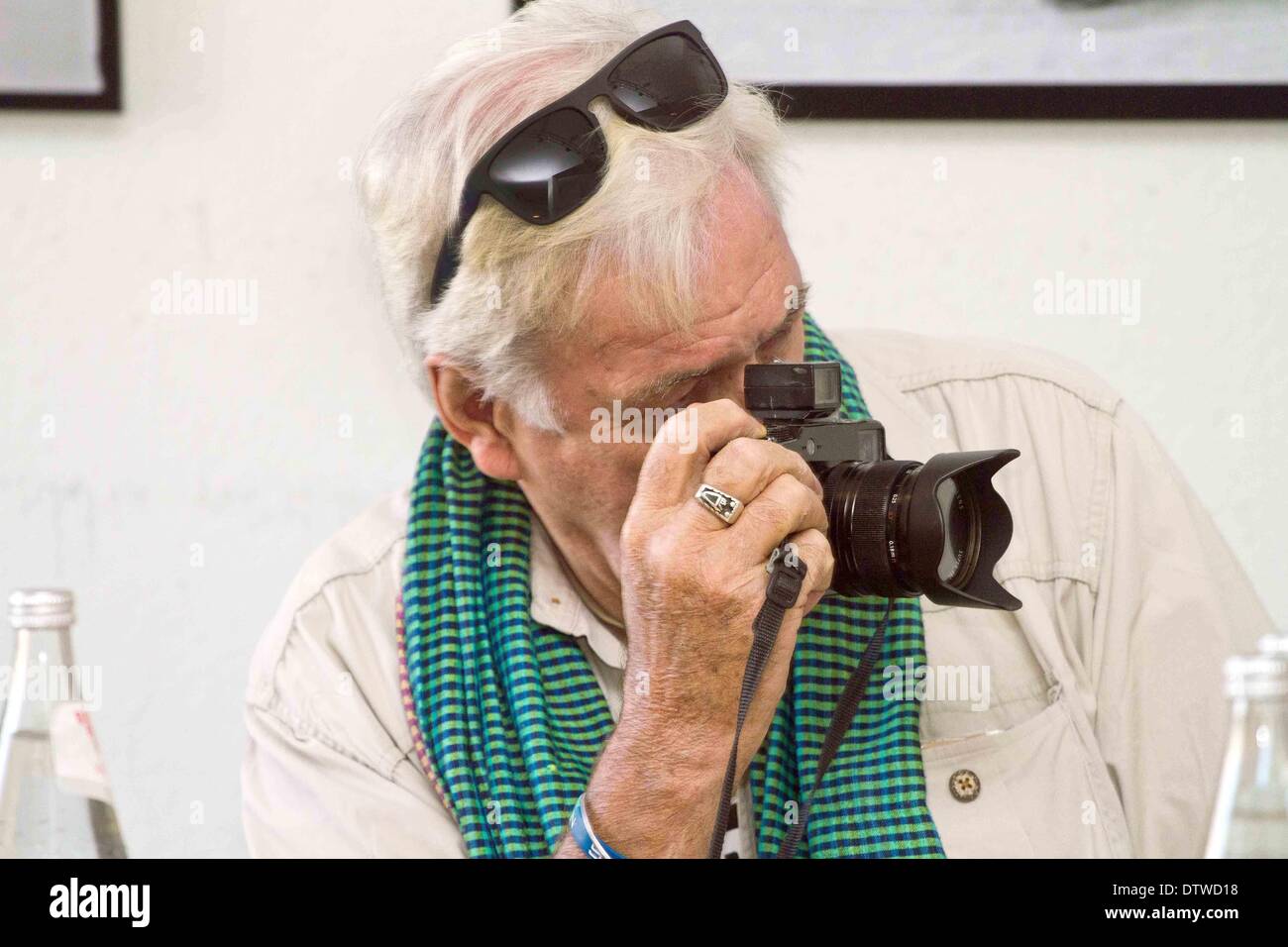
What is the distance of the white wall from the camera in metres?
1.39

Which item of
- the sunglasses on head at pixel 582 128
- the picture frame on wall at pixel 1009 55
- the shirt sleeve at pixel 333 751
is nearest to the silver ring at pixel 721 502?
the sunglasses on head at pixel 582 128

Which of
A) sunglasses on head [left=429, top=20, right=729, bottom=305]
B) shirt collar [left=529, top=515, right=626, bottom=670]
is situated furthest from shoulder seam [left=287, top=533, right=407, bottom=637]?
sunglasses on head [left=429, top=20, right=729, bottom=305]

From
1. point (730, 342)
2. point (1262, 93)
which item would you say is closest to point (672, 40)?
point (730, 342)

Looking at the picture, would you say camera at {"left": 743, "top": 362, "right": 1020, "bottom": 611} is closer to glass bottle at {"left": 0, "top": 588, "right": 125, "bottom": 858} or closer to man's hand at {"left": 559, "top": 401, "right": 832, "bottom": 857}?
man's hand at {"left": 559, "top": 401, "right": 832, "bottom": 857}

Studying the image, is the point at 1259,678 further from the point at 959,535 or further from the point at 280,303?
the point at 280,303

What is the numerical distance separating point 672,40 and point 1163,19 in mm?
673

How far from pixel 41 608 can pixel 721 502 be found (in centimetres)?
37

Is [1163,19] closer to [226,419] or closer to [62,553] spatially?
[226,419]

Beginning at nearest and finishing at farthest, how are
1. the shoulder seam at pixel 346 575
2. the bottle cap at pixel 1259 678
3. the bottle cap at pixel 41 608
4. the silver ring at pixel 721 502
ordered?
the bottle cap at pixel 1259 678 < the bottle cap at pixel 41 608 < the silver ring at pixel 721 502 < the shoulder seam at pixel 346 575

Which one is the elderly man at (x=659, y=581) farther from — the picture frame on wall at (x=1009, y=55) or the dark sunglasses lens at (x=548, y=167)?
the picture frame on wall at (x=1009, y=55)

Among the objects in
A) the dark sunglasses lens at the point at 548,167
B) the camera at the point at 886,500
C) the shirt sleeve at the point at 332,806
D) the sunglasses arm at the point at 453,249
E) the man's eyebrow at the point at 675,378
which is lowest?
the shirt sleeve at the point at 332,806

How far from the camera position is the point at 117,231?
56.8 inches

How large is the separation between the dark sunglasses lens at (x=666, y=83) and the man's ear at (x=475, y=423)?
0.78ft

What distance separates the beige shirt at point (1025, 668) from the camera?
0.91m
